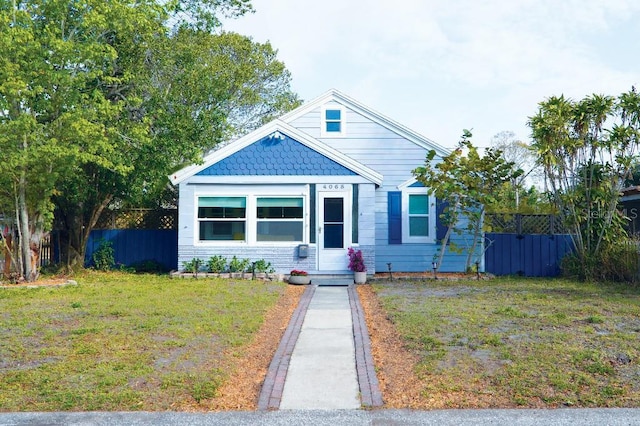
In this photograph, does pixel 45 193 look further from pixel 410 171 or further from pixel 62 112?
pixel 410 171

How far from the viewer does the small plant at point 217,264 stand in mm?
15047

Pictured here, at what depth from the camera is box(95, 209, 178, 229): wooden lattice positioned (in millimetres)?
17672

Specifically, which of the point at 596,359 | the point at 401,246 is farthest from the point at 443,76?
the point at 596,359

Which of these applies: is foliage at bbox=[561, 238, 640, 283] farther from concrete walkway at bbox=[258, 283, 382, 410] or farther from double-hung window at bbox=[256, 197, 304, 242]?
concrete walkway at bbox=[258, 283, 382, 410]

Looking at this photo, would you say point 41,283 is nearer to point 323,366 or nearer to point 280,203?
point 280,203

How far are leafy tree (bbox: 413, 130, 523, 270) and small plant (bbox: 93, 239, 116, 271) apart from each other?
8.92 meters

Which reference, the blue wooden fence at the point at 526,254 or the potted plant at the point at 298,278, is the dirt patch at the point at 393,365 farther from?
the blue wooden fence at the point at 526,254

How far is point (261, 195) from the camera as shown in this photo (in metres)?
15.3

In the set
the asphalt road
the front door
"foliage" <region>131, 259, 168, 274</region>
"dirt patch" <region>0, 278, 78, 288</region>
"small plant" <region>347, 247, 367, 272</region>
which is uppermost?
the front door

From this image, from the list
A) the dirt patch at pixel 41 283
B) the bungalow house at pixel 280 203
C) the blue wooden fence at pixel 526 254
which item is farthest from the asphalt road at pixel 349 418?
the blue wooden fence at pixel 526 254

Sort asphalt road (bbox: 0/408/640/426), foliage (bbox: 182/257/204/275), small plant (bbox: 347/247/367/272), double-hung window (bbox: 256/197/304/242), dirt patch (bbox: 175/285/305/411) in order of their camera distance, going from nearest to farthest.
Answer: asphalt road (bbox: 0/408/640/426)
dirt patch (bbox: 175/285/305/411)
small plant (bbox: 347/247/367/272)
foliage (bbox: 182/257/204/275)
double-hung window (bbox: 256/197/304/242)

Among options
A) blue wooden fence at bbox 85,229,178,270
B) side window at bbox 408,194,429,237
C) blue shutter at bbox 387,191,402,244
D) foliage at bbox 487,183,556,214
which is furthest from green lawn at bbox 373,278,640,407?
blue wooden fence at bbox 85,229,178,270

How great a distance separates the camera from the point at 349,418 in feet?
16.6

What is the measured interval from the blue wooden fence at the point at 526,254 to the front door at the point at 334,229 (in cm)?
421
